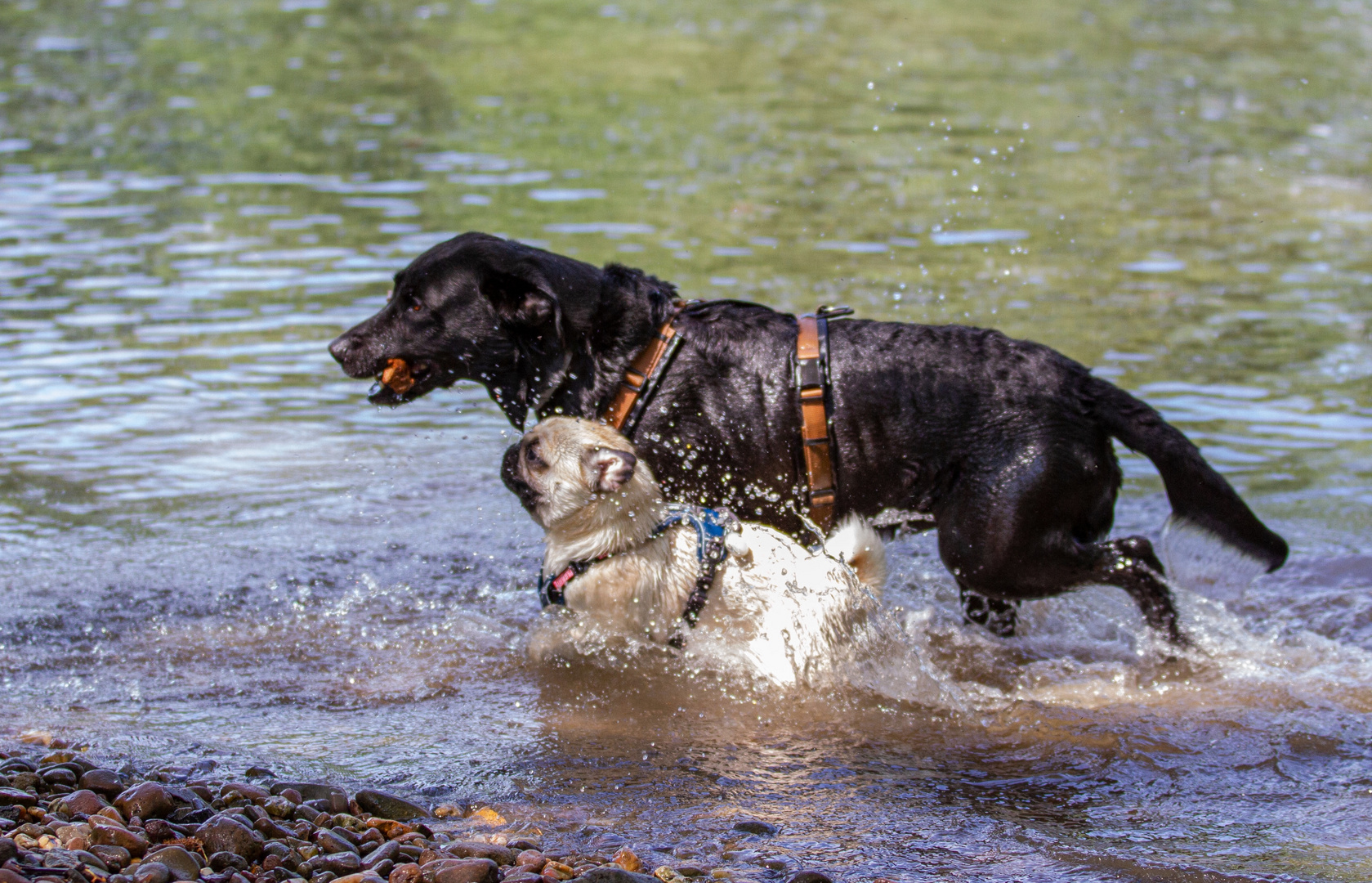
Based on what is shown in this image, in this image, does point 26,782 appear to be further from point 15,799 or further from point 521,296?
point 521,296

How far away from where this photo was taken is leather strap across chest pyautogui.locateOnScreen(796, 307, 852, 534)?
5.63 meters

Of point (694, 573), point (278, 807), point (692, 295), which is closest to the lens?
point (278, 807)

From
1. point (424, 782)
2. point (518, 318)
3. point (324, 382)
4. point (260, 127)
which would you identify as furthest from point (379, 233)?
point (424, 782)

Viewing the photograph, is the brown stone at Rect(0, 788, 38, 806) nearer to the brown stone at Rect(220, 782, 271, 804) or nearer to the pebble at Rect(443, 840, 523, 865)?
the brown stone at Rect(220, 782, 271, 804)

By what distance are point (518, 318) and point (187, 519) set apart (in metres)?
2.94

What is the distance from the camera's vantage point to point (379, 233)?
41.9 feet

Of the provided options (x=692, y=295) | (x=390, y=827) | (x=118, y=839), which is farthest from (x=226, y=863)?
(x=692, y=295)

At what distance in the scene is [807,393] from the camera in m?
5.63

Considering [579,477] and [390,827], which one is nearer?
[390,827]

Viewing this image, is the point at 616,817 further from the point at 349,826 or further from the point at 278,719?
the point at 278,719

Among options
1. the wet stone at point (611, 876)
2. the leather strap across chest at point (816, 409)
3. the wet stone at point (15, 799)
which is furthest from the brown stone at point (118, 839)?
the leather strap across chest at point (816, 409)

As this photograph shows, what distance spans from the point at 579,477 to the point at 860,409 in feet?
3.84

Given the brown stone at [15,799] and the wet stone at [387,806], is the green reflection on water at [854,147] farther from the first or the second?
the brown stone at [15,799]

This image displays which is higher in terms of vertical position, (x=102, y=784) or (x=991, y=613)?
(x=102, y=784)
